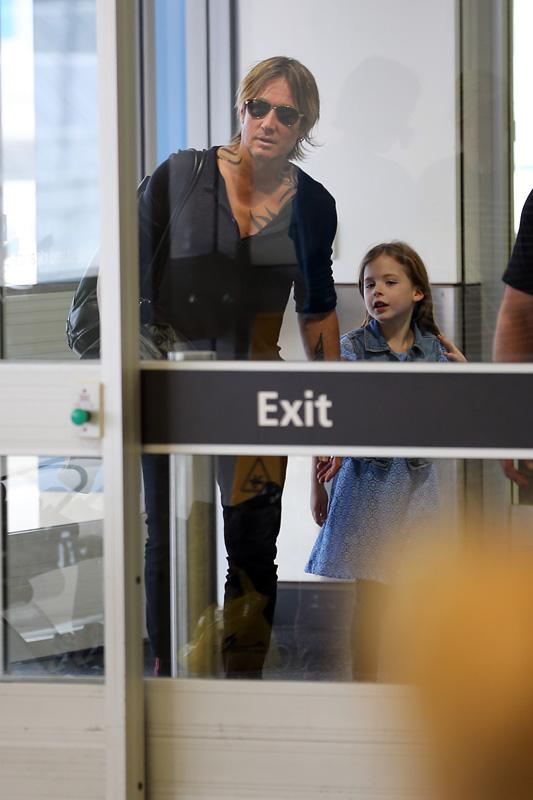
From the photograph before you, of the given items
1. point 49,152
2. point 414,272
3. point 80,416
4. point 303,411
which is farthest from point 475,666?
point 49,152

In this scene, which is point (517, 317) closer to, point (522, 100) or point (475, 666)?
point (522, 100)

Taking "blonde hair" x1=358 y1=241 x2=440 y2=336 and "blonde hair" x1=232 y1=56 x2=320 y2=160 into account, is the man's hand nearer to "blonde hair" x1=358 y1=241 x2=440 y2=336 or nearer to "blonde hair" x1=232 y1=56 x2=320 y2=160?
"blonde hair" x1=358 y1=241 x2=440 y2=336

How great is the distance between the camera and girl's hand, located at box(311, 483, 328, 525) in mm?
2051

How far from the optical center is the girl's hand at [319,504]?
2.05 metres

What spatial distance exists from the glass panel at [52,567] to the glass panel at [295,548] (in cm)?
12

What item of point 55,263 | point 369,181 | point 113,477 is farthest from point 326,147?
point 113,477

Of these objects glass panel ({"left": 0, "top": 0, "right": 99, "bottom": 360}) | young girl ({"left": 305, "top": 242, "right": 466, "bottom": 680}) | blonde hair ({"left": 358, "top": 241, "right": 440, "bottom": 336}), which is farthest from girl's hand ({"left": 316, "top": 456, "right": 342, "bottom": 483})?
glass panel ({"left": 0, "top": 0, "right": 99, "bottom": 360})

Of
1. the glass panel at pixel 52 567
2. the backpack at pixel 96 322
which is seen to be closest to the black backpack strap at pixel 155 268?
the backpack at pixel 96 322

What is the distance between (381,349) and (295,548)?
43 centimetres

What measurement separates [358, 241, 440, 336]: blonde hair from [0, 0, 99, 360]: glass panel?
0.53 meters

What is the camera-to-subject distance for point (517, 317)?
200 cm

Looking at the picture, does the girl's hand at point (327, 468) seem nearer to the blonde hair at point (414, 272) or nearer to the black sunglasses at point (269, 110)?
the blonde hair at point (414, 272)

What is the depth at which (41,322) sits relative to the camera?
2.07 m

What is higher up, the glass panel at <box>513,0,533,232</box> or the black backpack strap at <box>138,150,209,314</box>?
the glass panel at <box>513,0,533,232</box>
